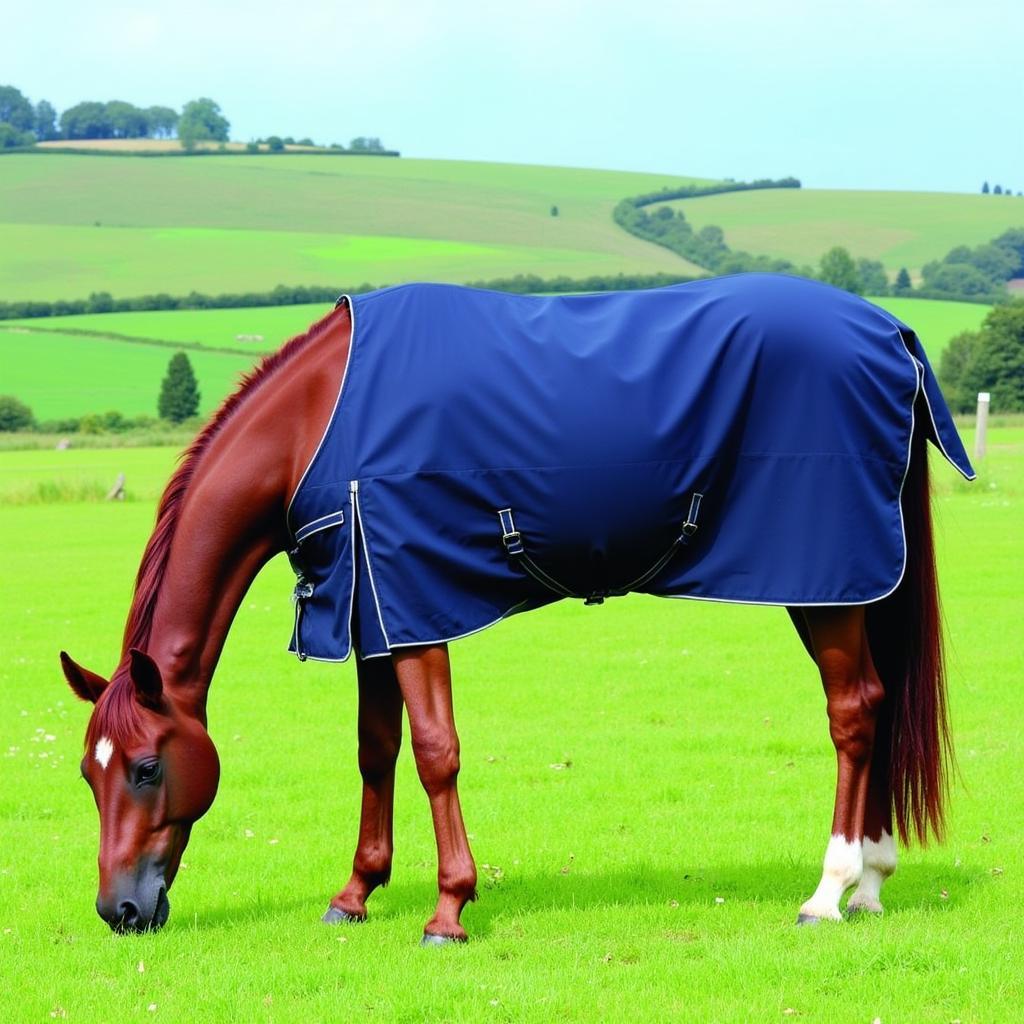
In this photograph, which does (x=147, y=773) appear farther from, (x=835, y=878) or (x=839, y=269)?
(x=839, y=269)

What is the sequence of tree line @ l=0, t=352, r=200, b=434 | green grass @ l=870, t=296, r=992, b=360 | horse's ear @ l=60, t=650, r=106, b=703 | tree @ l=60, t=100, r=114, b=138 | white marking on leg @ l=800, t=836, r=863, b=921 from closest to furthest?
horse's ear @ l=60, t=650, r=106, b=703 < white marking on leg @ l=800, t=836, r=863, b=921 < tree line @ l=0, t=352, r=200, b=434 < green grass @ l=870, t=296, r=992, b=360 < tree @ l=60, t=100, r=114, b=138

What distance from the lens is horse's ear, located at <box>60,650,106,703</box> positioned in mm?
5398

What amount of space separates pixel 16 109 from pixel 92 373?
8261 cm

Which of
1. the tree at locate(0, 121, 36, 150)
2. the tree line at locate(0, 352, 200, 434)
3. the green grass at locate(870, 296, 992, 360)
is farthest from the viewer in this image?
the tree at locate(0, 121, 36, 150)

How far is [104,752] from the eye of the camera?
543 centimetres

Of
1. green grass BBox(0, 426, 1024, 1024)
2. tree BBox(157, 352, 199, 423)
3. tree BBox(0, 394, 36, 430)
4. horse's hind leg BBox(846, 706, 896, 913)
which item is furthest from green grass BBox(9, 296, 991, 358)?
horse's hind leg BBox(846, 706, 896, 913)

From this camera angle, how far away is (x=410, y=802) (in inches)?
332

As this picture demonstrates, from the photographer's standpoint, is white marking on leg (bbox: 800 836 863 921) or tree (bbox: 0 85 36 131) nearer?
white marking on leg (bbox: 800 836 863 921)

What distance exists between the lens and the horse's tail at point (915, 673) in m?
6.18

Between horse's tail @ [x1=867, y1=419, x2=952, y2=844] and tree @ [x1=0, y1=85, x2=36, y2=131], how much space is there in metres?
141

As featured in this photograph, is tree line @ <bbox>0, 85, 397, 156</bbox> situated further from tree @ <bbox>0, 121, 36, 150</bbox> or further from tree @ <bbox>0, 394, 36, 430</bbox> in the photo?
tree @ <bbox>0, 394, 36, 430</bbox>

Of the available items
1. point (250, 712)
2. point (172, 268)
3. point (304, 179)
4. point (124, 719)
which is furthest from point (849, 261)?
point (124, 719)

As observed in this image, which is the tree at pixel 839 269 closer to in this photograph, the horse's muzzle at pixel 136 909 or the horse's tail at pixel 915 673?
the horse's tail at pixel 915 673

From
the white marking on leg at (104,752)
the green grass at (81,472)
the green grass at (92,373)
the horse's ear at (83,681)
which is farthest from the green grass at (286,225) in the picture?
the white marking on leg at (104,752)
